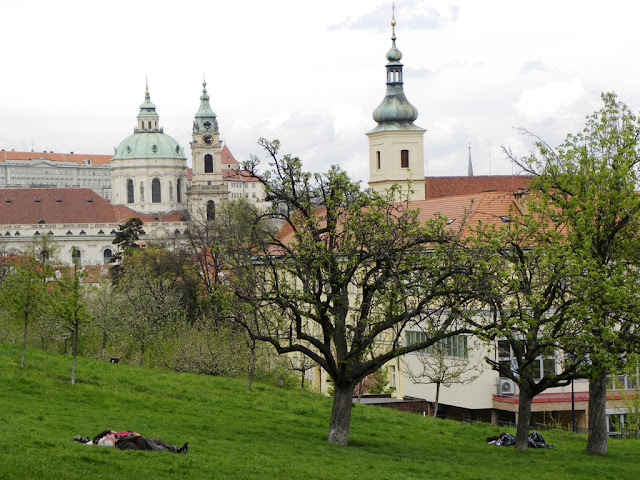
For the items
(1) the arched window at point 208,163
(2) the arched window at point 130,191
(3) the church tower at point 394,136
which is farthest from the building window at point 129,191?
(3) the church tower at point 394,136

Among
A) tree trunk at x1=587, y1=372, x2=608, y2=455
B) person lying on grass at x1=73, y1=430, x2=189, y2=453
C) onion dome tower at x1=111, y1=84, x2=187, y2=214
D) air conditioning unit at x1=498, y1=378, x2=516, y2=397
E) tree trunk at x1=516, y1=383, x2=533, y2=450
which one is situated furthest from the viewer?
onion dome tower at x1=111, y1=84, x2=187, y2=214

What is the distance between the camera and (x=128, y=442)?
21531 millimetres

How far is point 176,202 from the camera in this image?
189 metres

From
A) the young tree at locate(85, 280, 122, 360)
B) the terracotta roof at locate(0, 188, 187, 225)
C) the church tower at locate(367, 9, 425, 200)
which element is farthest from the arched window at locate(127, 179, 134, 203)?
the young tree at locate(85, 280, 122, 360)

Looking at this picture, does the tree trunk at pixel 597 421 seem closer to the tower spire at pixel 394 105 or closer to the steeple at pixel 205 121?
the tower spire at pixel 394 105

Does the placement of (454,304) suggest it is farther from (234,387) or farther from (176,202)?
(176,202)

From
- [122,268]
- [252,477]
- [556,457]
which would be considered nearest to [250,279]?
[252,477]

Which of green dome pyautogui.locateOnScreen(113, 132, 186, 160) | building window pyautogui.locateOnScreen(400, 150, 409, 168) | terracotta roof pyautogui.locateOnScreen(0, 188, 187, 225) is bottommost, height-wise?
building window pyautogui.locateOnScreen(400, 150, 409, 168)

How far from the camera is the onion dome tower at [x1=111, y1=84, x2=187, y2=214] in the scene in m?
187

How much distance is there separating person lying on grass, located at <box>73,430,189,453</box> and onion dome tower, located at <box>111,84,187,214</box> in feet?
543

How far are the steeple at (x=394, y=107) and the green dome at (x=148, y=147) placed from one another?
98358 millimetres

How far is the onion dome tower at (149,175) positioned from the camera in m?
187

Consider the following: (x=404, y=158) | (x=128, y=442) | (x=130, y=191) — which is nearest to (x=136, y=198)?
(x=130, y=191)

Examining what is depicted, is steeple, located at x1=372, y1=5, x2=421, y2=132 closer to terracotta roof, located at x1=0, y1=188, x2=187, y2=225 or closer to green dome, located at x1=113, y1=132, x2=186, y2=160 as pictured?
terracotta roof, located at x1=0, y1=188, x2=187, y2=225
